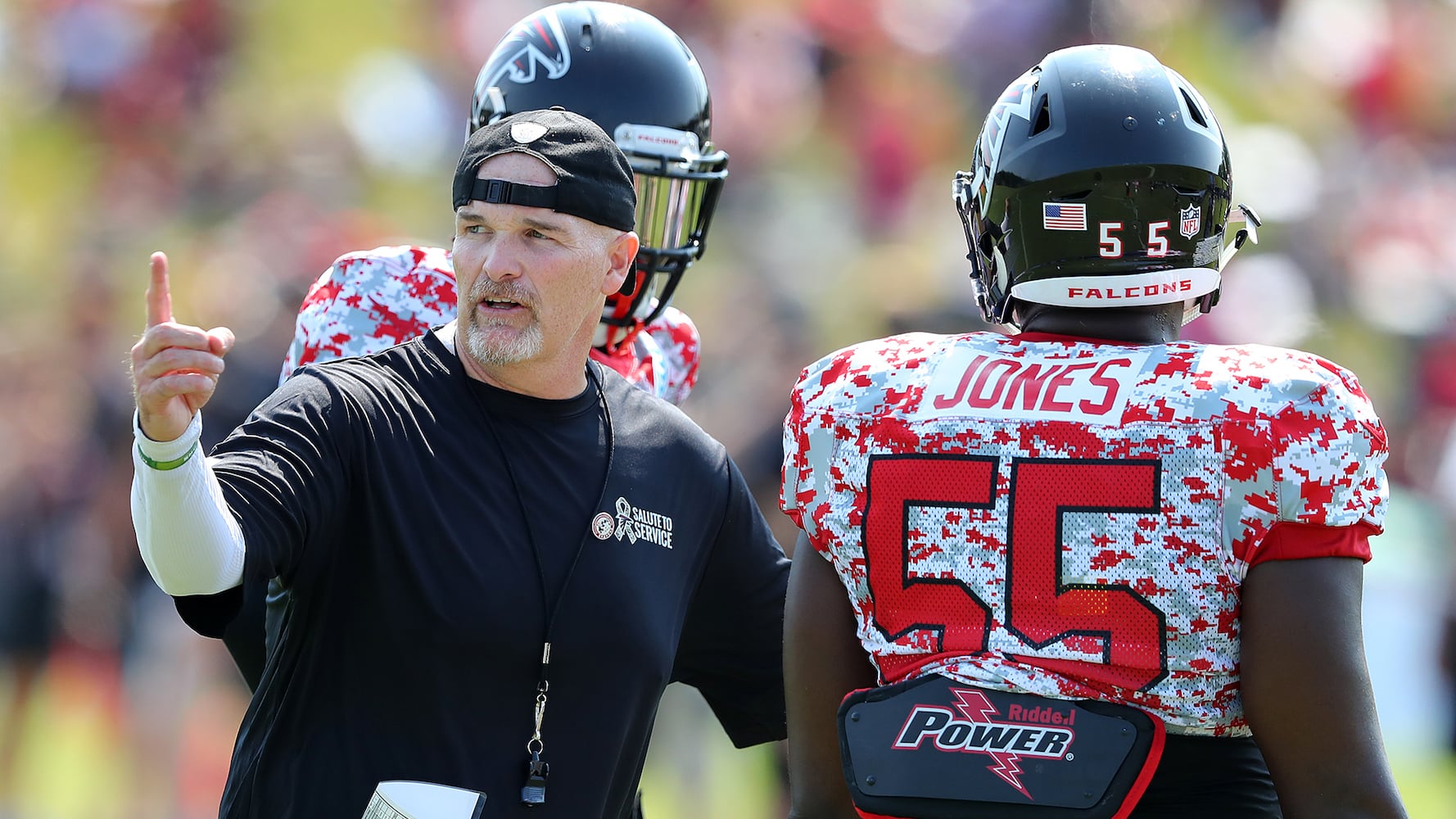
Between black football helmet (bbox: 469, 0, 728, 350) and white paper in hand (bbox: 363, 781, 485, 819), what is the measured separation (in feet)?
4.52

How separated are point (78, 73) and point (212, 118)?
0.99 meters

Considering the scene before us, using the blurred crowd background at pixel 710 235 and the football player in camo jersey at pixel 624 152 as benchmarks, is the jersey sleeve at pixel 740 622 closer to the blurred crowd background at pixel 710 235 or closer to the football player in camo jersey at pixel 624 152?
the football player in camo jersey at pixel 624 152

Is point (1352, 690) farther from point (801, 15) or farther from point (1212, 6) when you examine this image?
point (1212, 6)

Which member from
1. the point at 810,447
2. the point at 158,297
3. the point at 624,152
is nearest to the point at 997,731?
the point at 810,447

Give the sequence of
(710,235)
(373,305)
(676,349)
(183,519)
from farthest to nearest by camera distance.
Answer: (710,235)
(676,349)
(373,305)
(183,519)

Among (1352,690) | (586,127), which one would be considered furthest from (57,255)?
(1352,690)

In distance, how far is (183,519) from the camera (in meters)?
2.22

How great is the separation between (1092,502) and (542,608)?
1.08 m

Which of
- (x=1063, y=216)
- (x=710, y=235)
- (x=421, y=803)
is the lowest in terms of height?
(x=421, y=803)

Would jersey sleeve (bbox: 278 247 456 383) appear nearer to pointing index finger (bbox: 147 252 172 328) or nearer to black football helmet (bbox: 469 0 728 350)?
black football helmet (bbox: 469 0 728 350)

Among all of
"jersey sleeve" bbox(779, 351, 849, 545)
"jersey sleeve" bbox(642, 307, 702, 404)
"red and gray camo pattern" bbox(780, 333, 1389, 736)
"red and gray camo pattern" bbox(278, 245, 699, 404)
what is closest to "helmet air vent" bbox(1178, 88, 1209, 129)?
"red and gray camo pattern" bbox(780, 333, 1389, 736)

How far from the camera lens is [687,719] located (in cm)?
729

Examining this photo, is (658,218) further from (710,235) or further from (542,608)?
(710,235)

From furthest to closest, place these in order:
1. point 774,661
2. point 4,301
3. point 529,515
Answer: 1. point 4,301
2. point 774,661
3. point 529,515
